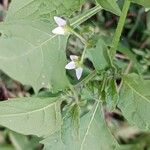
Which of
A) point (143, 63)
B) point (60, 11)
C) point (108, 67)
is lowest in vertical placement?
point (143, 63)

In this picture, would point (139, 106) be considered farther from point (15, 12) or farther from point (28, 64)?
point (15, 12)

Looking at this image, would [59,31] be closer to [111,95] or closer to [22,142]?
[111,95]

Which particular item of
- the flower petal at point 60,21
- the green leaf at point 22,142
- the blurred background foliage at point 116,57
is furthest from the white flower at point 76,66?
the green leaf at point 22,142

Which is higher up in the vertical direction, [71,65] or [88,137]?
[71,65]

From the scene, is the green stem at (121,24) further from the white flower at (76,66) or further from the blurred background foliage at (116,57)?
the blurred background foliage at (116,57)

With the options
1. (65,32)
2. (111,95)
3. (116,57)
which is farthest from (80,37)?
(116,57)

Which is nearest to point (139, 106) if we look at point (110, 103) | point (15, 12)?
point (110, 103)

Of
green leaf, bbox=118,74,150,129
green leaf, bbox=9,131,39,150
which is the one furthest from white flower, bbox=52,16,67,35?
green leaf, bbox=9,131,39,150
